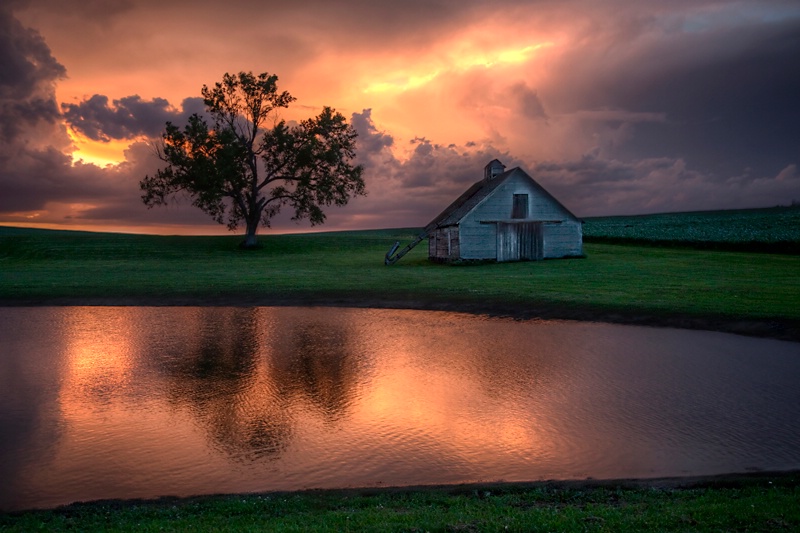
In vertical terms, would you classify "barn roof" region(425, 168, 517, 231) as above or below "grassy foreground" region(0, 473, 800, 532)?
above

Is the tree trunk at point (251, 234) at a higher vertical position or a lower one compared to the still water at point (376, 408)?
higher

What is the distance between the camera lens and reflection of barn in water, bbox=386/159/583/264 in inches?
1849

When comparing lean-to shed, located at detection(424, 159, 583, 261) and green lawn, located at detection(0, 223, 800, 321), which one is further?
lean-to shed, located at detection(424, 159, 583, 261)

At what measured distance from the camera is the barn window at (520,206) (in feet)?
157

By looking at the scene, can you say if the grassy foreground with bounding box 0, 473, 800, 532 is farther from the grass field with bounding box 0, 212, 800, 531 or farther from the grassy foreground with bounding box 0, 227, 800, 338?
the grassy foreground with bounding box 0, 227, 800, 338

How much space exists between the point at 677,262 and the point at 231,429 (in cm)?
4016

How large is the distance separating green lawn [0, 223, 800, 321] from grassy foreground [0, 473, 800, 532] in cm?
1648

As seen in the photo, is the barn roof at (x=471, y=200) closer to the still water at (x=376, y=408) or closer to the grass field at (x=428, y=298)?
the grass field at (x=428, y=298)

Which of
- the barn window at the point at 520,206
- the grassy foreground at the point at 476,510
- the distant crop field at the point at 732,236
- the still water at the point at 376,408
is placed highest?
the barn window at the point at 520,206

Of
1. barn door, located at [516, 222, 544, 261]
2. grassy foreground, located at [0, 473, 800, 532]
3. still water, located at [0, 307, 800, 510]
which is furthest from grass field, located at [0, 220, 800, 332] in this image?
grassy foreground, located at [0, 473, 800, 532]

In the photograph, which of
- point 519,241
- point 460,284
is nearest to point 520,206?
point 519,241

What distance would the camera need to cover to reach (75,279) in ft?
117

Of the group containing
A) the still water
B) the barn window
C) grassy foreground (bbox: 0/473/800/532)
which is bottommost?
the still water

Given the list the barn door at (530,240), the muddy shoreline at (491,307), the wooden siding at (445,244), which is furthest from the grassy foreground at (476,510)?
the barn door at (530,240)
